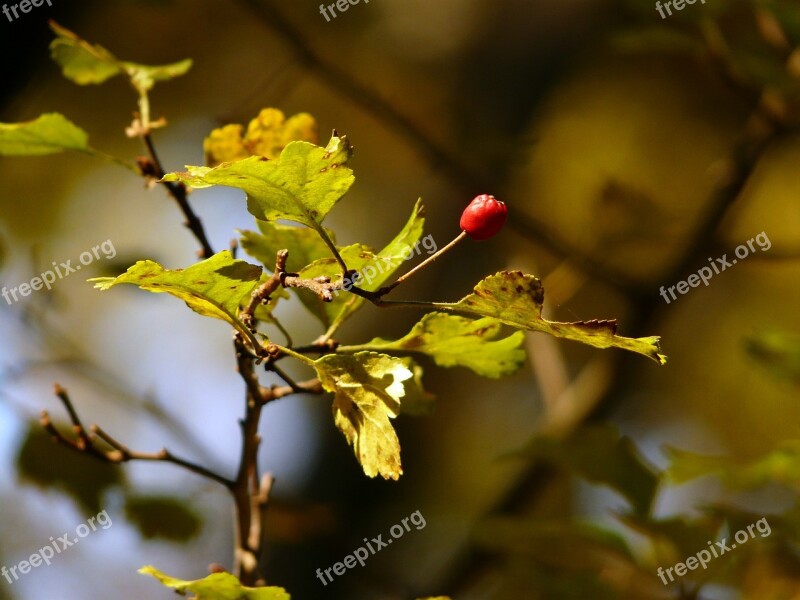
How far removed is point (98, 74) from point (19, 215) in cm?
205

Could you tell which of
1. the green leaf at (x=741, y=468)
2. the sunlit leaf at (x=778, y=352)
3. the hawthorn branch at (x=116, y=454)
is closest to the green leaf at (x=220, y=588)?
the hawthorn branch at (x=116, y=454)

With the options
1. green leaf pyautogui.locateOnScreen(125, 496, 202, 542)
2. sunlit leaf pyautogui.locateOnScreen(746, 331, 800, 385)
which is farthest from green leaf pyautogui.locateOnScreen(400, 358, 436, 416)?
sunlit leaf pyautogui.locateOnScreen(746, 331, 800, 385)

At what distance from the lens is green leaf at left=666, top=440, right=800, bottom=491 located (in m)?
1.20

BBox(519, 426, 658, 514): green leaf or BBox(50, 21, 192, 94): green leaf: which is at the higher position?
BBox(50, 21, 192, 94): green leaf

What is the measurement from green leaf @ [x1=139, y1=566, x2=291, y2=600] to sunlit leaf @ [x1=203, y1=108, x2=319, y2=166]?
1.48ft

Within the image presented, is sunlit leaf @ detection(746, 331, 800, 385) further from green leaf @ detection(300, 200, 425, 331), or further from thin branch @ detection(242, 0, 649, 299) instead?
green leaf @ detection(300, 200, 425, 331)

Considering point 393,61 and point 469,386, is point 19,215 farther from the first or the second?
point 469,386

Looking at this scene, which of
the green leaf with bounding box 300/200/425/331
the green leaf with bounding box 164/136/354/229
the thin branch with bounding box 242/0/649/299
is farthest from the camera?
the thin branch with bounding box 242/0/649/299

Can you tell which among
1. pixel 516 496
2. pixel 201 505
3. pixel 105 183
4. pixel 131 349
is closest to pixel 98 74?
pixel 201 505

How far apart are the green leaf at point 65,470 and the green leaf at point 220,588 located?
771 millimetres

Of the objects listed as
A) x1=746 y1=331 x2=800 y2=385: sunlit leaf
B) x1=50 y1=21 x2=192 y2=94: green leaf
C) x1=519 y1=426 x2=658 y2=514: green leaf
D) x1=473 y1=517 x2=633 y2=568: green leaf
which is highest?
x1=50 y1=21 x2=192 y2=94: green leaf

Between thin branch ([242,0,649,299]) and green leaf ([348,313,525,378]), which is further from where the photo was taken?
thin branch ([242,0,649,299])

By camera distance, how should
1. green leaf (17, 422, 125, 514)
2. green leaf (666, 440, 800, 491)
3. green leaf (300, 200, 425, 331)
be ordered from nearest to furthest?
green leaf (300, 200, 425, 331)
green leaf (666, 440, 800, 491)
green leaf (17, 422, 125, 514)

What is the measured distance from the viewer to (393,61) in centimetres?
306
